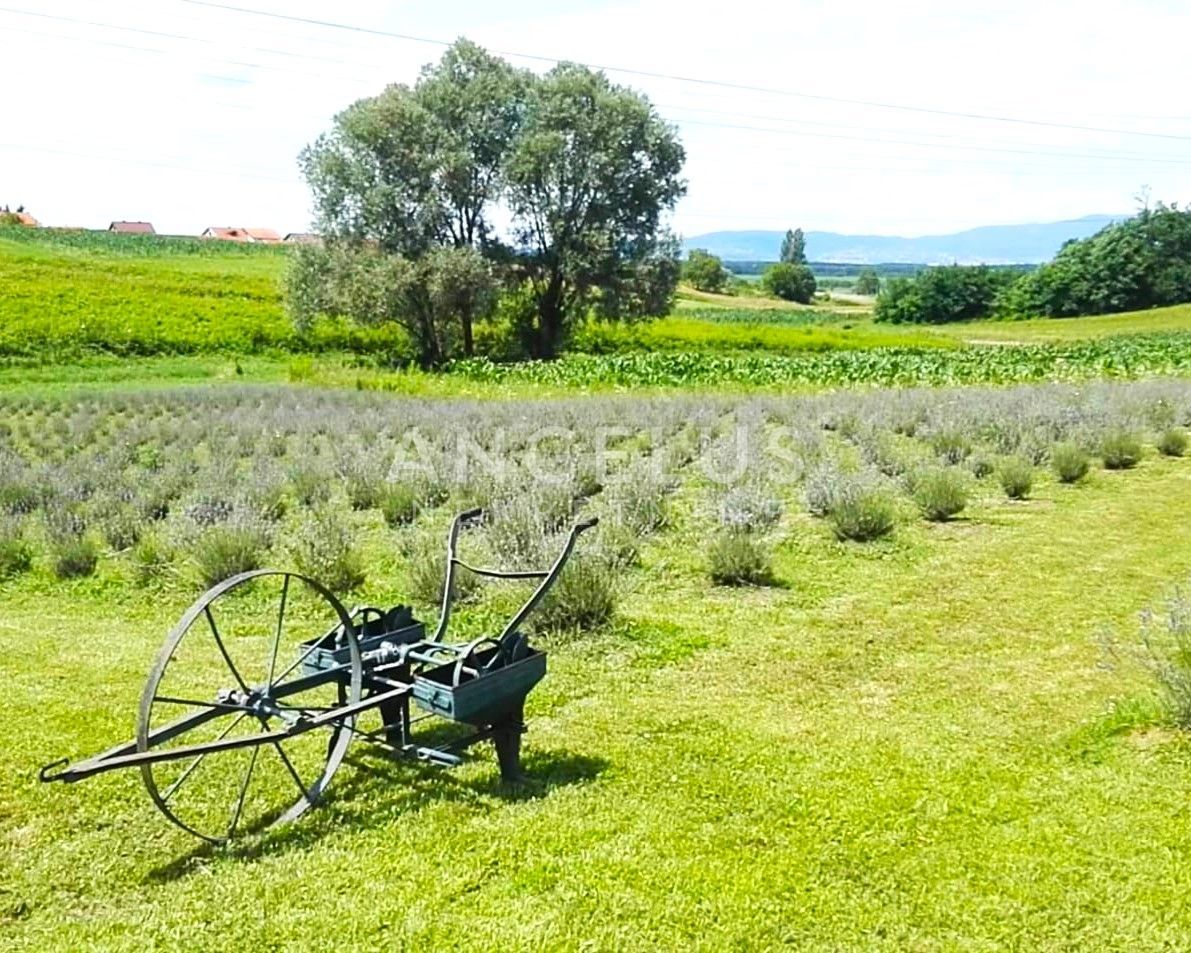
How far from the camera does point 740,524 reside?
8555 millimetres

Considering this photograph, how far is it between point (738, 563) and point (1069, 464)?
6380 mm

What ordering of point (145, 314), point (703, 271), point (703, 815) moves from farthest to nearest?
point (703, 271) → point (145, 314) → point (703, 815)

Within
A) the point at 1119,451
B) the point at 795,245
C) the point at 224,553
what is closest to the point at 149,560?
the point at 224,553

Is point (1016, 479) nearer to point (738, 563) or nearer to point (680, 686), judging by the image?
point (738, 563)

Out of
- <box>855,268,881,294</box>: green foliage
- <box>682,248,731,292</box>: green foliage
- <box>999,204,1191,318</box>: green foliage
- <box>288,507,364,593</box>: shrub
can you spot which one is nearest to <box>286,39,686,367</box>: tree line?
<box>288,507,364,593</box>: shrub

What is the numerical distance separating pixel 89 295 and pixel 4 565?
121 ft

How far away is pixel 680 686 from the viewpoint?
18.4 feet

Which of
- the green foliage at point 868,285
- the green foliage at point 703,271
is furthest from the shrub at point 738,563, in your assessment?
the green foliage at point 868,285

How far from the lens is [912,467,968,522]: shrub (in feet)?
33.1

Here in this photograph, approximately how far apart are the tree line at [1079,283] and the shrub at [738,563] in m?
76.9

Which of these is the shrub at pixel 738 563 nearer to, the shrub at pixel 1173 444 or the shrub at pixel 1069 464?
the shrub at pixel 1069 464

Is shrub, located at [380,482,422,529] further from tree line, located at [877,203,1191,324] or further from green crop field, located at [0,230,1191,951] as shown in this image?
tree line, located at [877,203,1191,324]

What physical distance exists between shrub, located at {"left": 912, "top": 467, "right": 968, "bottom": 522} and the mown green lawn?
3221 mm

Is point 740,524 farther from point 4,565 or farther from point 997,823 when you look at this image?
point 4,565
